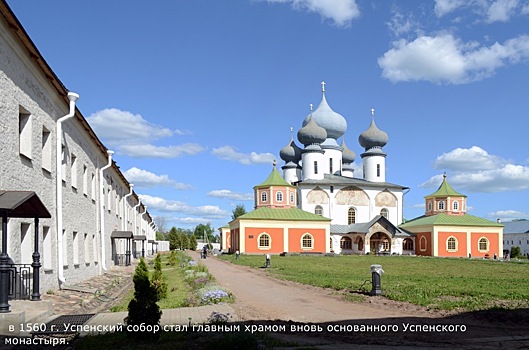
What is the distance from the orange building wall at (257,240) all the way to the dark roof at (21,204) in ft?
125

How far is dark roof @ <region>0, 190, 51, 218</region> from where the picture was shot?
8500 millimetres

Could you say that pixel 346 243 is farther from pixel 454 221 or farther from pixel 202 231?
pixel 202 231

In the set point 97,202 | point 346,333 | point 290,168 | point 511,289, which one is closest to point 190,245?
point 290,168

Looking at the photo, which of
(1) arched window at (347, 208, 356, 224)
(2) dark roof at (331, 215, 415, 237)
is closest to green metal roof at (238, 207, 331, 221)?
(2) dark roof at (331, 215, 415, 237)

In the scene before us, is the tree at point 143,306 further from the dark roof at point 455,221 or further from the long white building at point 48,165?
the dark roof at point 455,221

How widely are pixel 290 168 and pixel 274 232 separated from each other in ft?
54.7

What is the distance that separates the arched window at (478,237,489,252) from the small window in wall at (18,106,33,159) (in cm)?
5038

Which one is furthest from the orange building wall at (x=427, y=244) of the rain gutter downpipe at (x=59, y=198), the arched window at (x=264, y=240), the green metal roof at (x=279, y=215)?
the rain gutter downpipe at (x=59, y=198)

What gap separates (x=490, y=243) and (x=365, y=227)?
13019 mm

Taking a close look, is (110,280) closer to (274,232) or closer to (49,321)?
(49,321)

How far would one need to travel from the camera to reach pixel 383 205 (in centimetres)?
5938

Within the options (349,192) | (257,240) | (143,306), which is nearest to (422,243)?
(349,192)

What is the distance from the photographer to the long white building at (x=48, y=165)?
35.1 feet

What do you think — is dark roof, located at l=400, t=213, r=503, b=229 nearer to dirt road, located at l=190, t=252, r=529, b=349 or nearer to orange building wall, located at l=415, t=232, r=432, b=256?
orange building wall, located at l=415, t=232, r=432, b=256
